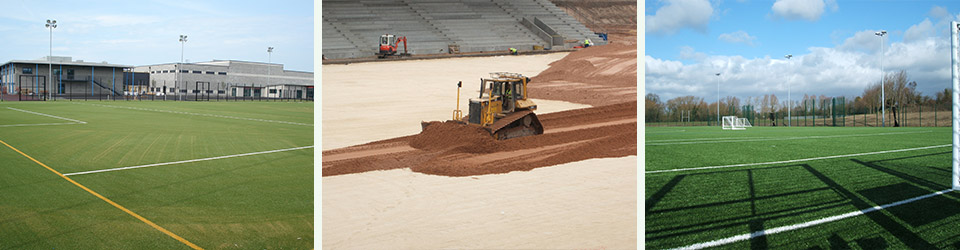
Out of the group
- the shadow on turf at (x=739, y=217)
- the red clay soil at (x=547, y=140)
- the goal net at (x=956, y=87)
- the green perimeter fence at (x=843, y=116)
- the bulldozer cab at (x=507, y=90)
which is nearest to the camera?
the red clay soil at (x=547, y=140)

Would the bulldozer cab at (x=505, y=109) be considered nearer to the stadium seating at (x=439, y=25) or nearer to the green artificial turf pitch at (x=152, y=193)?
the stadium seating at (x=439, y=25)

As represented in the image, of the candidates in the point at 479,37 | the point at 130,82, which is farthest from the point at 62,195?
the point at 130,82

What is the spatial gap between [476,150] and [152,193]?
554 cm

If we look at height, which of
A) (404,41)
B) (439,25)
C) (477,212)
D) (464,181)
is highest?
(439,25)

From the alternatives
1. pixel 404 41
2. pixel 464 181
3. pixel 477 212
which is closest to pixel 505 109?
pixel 404 41

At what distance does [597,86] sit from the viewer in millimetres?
3914

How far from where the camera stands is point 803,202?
510 centimetres

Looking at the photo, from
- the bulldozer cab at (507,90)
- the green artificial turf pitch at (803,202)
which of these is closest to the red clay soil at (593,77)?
the bulldozer cab at (507,90)

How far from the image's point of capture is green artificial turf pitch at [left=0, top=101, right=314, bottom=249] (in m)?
4.94

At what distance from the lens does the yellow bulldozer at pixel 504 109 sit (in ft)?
12.6

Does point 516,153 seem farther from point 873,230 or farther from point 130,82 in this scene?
point 130,82

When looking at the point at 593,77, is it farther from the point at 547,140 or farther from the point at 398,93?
the point at 398,93

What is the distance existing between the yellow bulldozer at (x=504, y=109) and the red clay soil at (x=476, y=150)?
29 centimetres

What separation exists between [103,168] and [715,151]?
10.8 m
